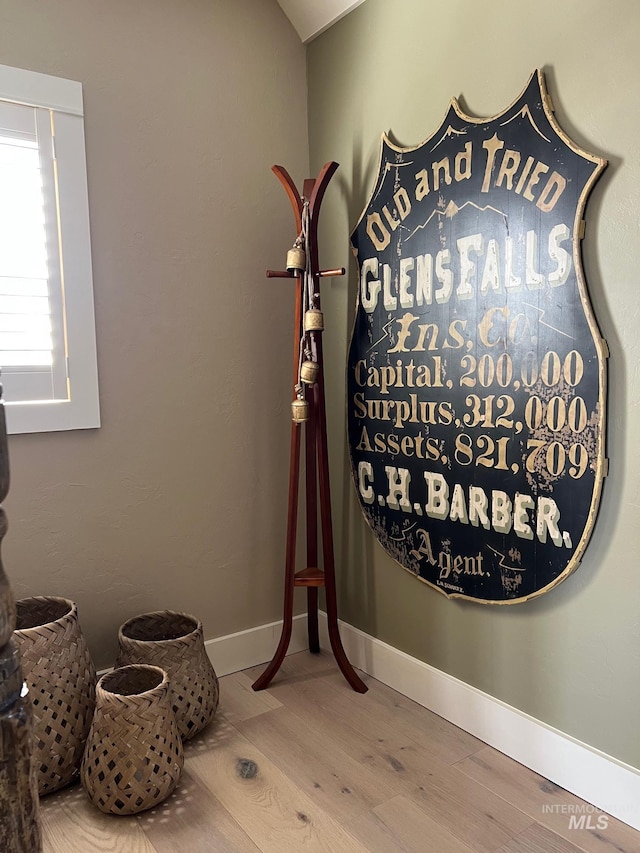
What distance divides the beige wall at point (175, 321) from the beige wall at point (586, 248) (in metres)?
0.27

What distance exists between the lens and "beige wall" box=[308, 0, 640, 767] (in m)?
1.52

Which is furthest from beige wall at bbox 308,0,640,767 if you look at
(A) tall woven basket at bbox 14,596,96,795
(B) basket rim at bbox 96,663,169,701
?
(A) tall woven basket at bbox 14,596,96,795

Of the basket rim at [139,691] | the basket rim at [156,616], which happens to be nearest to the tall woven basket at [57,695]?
the basket rim at [139,691]

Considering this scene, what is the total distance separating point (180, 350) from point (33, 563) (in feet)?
2.62

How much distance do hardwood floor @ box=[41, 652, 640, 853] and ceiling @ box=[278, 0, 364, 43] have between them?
7.47ft

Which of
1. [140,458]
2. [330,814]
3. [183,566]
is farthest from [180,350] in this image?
[330,814]

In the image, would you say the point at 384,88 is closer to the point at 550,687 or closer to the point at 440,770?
the point at 550,687

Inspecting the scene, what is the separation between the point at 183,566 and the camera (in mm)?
2279

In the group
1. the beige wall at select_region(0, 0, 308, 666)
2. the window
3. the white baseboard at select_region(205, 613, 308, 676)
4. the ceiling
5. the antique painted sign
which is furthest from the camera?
the white baseboard at select_region(205, 613, 308, 676)

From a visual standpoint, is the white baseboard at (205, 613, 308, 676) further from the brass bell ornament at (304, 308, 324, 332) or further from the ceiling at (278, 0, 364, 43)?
the ceiling at (278, 0, 364, 43)

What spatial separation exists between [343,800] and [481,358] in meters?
1.20

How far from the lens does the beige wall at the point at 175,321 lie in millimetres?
2010

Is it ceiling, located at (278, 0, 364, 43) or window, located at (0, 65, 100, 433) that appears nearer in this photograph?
window, located at (0, 65, 100, 433)

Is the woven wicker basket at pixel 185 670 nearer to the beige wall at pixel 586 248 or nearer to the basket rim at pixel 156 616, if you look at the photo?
the basket rim at pixel 156 616
